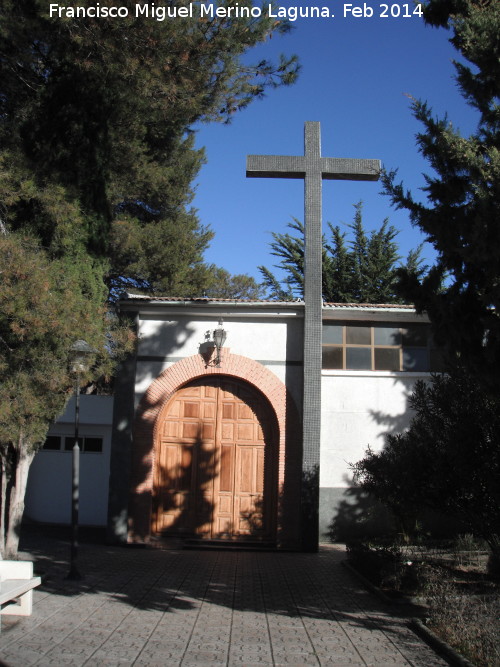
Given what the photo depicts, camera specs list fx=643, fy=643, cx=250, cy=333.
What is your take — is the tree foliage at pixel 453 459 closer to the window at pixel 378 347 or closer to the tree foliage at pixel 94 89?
the window at pixel 378 347

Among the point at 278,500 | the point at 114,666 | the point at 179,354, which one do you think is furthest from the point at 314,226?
the point at 114,666

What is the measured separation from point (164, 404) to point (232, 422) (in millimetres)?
1424

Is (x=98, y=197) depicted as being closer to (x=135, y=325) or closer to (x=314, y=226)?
(x=135, y=325)

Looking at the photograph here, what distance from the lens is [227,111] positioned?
11.4 meters

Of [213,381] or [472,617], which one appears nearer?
[472,617]

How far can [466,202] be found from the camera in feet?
21.1

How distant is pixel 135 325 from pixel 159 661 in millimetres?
7895

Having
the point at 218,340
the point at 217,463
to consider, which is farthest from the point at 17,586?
the point at 218,340

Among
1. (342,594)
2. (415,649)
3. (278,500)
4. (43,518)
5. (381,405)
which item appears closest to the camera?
(415,649)

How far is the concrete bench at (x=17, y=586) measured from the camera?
22.4ft

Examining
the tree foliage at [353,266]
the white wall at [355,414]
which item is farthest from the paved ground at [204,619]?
the tree foliage at [353,266]

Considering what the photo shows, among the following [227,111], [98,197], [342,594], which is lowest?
[342,594]

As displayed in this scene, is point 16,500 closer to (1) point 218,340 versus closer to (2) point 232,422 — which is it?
(2) point 232,422

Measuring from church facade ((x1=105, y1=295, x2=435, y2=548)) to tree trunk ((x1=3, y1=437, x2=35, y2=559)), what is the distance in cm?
290
